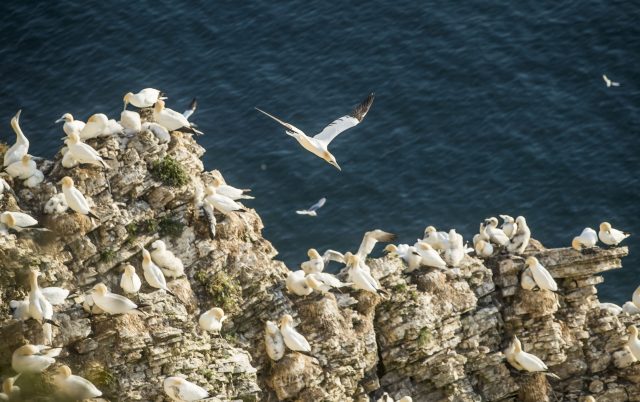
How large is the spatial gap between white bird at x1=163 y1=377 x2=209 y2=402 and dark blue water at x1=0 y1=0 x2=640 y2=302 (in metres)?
16.7

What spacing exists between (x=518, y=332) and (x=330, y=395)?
22.7 feet

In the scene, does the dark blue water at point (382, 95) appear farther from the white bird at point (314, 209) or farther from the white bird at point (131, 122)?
the white bird at point (131, 122)

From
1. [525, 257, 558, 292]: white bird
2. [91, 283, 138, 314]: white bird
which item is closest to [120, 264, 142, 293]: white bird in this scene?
[91, 283, 138, 314]: white bird

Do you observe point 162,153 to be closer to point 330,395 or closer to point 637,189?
point 330,395

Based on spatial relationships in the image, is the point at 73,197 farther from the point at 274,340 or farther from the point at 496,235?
the point at 496,235

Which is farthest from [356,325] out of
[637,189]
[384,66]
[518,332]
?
[384,66]

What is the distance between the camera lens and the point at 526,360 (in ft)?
103

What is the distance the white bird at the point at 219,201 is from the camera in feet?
96.6

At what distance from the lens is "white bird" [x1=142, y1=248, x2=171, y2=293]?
1085 inches

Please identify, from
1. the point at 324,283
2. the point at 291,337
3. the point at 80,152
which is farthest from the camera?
the point at 324,283

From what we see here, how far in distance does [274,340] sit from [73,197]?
6.44 metres

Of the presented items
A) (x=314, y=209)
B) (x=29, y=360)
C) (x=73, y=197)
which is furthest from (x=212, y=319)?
(x=314, y=209)

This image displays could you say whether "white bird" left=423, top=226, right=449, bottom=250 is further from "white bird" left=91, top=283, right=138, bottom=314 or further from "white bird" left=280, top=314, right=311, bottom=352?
"white bird" left=91, top=283, right=138, bottom=314

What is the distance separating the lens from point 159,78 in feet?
166
